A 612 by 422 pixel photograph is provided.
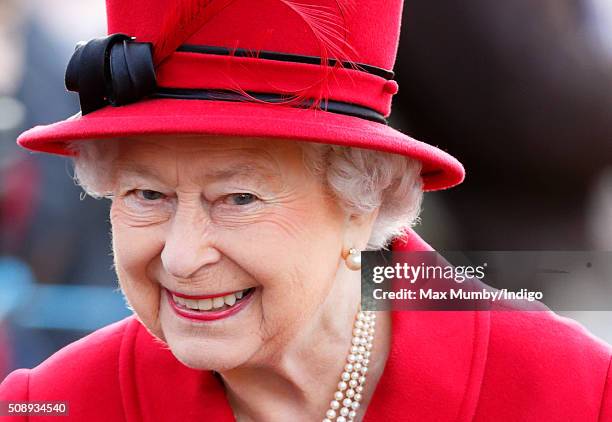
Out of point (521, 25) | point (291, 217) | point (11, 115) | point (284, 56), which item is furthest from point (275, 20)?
point (11, 115)

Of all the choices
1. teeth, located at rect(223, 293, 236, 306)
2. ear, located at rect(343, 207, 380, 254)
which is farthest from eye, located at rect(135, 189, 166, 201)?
ear, located at rect(343, 207, 380, 254)

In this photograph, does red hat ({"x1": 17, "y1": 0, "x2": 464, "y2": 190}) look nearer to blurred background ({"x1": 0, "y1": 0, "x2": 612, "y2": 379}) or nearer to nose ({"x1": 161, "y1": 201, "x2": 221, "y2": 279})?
nose ({"x1": 161, "y1": 201, "x2": 221, "y2": 279})

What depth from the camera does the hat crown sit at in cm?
151

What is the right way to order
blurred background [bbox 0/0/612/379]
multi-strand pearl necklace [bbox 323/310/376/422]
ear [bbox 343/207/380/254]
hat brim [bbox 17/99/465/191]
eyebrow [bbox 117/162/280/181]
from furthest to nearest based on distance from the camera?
blurred background [bbox 0/0/612/379], multi-strand pearl necklace [bbox 323/310/376/422], ear [bbox 343/207/380/254], eyebrow [bbox 117/162/280/181], hat brim [bbox 17/99/465/191]

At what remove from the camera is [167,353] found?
77.7 inches

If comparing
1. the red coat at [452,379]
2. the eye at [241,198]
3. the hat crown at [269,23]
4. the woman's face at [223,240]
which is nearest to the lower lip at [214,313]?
the woman's face at [223,240]

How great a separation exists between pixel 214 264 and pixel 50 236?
7.03 feet

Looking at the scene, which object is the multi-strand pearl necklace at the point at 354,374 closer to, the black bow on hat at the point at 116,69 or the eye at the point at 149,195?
the eye at the point at 149,195

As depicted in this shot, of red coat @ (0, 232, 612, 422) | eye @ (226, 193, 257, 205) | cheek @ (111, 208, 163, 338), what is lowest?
red coat @ (0, 232, 612, 422)

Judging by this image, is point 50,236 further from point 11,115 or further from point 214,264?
point 214,264

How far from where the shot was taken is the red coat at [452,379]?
1782 mm

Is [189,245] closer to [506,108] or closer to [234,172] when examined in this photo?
[234,172]

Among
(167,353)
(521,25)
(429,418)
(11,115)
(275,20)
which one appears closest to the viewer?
(275,20)

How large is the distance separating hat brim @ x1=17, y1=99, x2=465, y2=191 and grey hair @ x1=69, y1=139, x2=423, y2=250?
84 millimetres
